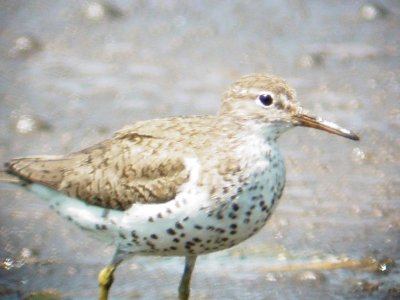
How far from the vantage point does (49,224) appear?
9.24m

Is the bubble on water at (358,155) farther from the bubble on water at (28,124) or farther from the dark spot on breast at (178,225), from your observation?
the dark spot on breast at (178,225)

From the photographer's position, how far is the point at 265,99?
759 cm

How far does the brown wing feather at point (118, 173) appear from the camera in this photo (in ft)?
24.7

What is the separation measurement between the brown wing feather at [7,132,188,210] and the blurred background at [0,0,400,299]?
84 centimetres

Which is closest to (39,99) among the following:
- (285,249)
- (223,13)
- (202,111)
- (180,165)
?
(202,111)

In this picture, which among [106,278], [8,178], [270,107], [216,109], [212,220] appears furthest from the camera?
[216,109]

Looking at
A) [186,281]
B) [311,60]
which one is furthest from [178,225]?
[311,60]

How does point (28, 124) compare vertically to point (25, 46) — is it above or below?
below

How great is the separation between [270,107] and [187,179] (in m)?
0.70

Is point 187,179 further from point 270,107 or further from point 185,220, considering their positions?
point 270,107

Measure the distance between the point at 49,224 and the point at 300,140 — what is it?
252 centimetres

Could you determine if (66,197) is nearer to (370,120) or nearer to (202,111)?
(202,111)

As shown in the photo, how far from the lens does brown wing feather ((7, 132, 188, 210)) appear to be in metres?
7.52

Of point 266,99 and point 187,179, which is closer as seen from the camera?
point 187,179
